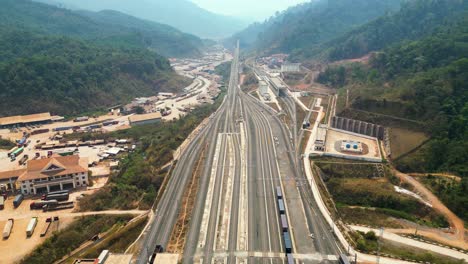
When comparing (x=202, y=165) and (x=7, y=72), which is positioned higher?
(x=7, y=72)

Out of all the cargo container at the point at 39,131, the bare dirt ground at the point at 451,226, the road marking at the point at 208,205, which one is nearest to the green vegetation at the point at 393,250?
the bare dirt ground at the point at 451,226

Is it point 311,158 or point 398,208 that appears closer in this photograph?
point 398,208

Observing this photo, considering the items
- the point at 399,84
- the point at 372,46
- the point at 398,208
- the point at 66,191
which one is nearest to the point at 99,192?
the point at 66,191

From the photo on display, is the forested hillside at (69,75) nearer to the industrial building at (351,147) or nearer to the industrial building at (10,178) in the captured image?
the industrial building at (10,178)

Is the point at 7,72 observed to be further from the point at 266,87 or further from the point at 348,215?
the point at 348,215

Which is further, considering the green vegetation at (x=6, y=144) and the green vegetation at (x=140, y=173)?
the green vegetation at (x=6, y=144)

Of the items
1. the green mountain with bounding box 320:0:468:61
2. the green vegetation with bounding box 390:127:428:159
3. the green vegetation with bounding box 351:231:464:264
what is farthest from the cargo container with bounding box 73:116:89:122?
the green mountain with bounding box 320:0:468:61
